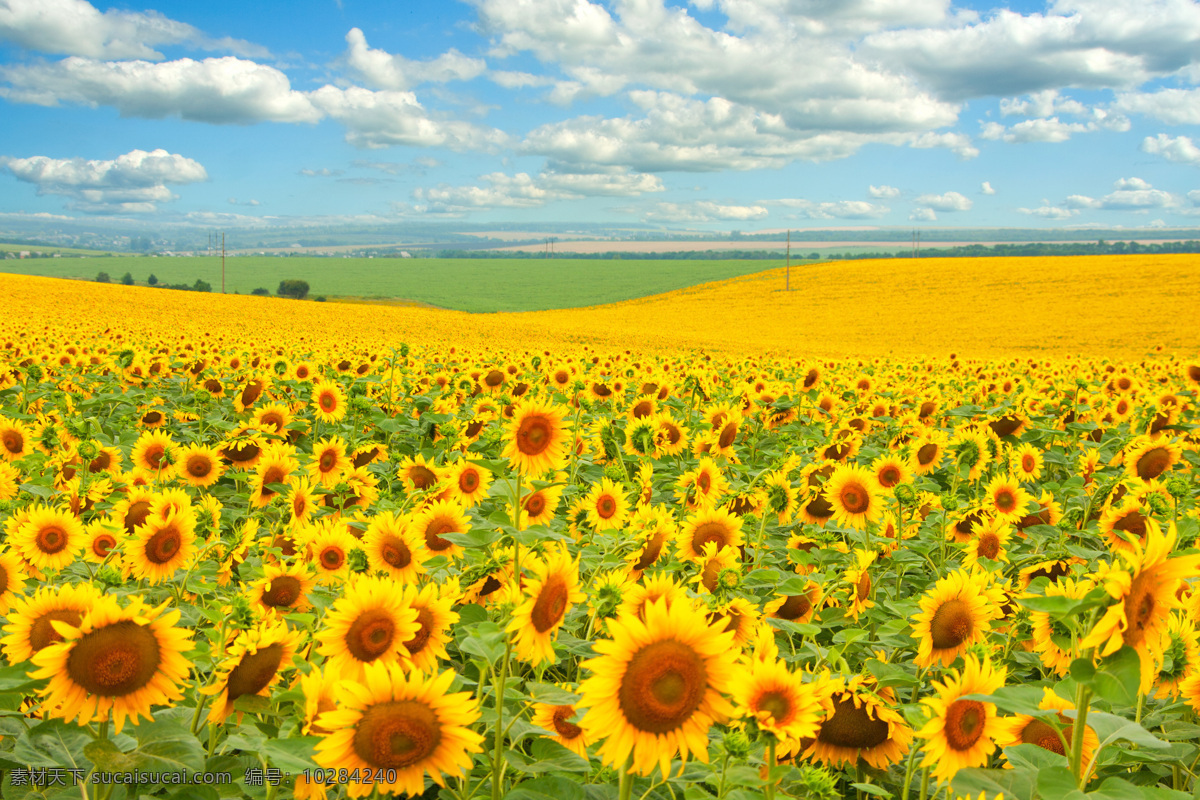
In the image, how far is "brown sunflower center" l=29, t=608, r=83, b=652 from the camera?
1880 mm

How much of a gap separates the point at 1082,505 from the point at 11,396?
9.93m

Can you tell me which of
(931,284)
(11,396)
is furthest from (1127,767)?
(931,284)

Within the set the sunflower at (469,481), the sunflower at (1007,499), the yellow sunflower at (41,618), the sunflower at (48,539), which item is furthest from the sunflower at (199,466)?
the sunflower at (1007,499)

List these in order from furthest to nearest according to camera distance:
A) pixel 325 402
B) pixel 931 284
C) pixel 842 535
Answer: pixel 931 284 → pixel 325 402 → pixel 842 535

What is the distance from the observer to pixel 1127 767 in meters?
2.44

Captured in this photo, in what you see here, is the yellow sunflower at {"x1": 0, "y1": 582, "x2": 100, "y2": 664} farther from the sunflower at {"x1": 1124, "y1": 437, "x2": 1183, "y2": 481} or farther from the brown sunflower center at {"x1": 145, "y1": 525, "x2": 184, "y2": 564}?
the sunflower at {"x1": 1124, "y1": 437, "x2": 1183, "y2": 481}

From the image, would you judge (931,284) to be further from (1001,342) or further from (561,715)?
(561,715)

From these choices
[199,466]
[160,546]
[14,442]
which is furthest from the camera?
[14,442]

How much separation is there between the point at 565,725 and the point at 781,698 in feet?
2.25

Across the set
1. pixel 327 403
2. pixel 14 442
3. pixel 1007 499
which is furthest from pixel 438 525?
pixel 14 442

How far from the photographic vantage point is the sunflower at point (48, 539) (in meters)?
3.04

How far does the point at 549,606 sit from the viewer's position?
6.39 ft

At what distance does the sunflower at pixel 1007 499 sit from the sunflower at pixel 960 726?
2.64m

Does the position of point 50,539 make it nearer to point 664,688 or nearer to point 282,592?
point 282,592
